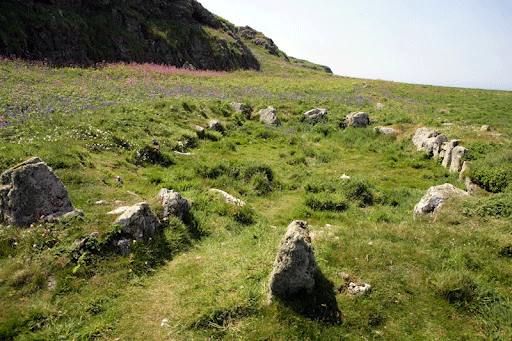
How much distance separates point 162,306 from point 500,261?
26.4 ft

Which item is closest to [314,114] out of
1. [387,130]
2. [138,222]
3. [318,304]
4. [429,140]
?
[387,130]

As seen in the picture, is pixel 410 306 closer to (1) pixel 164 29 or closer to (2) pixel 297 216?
(2) pixel 297 216

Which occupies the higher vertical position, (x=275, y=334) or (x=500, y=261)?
(x=500, y=261)

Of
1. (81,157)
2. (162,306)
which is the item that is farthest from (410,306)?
(81,157)

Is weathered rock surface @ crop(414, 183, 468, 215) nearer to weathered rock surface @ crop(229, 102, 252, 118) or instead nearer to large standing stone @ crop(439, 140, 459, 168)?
large standing stone @ crop(439, 140, 459, 168)

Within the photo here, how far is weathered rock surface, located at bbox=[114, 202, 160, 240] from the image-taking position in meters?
7.47

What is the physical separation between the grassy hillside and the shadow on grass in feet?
0.08

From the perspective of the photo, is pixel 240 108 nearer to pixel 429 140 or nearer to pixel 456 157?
pixel 429 140

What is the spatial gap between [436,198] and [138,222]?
31.4 feet

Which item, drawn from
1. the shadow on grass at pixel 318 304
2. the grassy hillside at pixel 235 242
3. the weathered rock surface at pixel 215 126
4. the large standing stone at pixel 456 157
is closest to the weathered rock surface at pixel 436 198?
the grassy hillside at pixel 235 242

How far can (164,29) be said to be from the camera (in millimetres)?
46500

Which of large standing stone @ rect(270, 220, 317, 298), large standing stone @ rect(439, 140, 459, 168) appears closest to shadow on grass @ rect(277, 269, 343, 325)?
large standing stone @ rect(270, 220, 317, 298)

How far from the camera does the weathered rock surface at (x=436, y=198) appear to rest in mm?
9688

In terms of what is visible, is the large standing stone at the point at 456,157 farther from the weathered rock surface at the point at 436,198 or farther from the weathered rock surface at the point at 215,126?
the weathered rock surface at the point at 215,126
